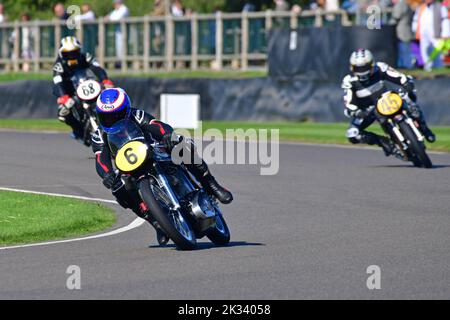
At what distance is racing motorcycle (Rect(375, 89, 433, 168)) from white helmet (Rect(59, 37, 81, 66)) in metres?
4.40

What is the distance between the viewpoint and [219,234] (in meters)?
10.3

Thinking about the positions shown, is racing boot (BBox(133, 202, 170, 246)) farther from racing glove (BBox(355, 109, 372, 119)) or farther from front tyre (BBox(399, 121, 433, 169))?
racing glove (BBox(355, 109, 372, 119))

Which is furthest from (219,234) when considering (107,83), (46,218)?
(107,83)

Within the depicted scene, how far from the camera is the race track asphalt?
8156 millimetres

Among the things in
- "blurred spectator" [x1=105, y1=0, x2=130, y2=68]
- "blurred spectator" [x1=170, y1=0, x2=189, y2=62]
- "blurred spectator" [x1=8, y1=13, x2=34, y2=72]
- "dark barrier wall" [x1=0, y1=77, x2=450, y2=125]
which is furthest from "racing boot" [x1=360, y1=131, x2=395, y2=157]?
"blurred spectator" [x1=8, y1=13, x2=34, y2=72]

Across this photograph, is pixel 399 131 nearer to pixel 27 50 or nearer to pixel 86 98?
pixel 86 98

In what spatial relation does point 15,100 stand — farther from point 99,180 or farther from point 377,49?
point 99,180

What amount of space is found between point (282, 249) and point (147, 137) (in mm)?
1333

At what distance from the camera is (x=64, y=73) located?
19.0 metres

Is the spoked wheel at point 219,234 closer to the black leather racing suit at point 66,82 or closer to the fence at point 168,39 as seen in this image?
the black leather racing suit at point 66,82

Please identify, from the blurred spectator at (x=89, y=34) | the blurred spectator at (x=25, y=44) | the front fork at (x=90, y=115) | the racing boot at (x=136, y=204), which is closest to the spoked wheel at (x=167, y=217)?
the racing boot at (x=136, y=204)

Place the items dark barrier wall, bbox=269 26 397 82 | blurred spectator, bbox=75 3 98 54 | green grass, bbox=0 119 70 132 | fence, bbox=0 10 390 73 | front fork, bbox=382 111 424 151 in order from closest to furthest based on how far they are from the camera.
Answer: front fork, bbox=382 111 424 151 → dark barrier wall, bbox=269 26 397 82 → green grass, bbox=0 119 70 132 → fence, bbox=0 10 390 73 → blurred spectator, bbox=75 3 98 54

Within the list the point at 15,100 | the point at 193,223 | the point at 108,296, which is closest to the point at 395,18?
the point at 15,100

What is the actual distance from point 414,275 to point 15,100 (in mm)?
20902
